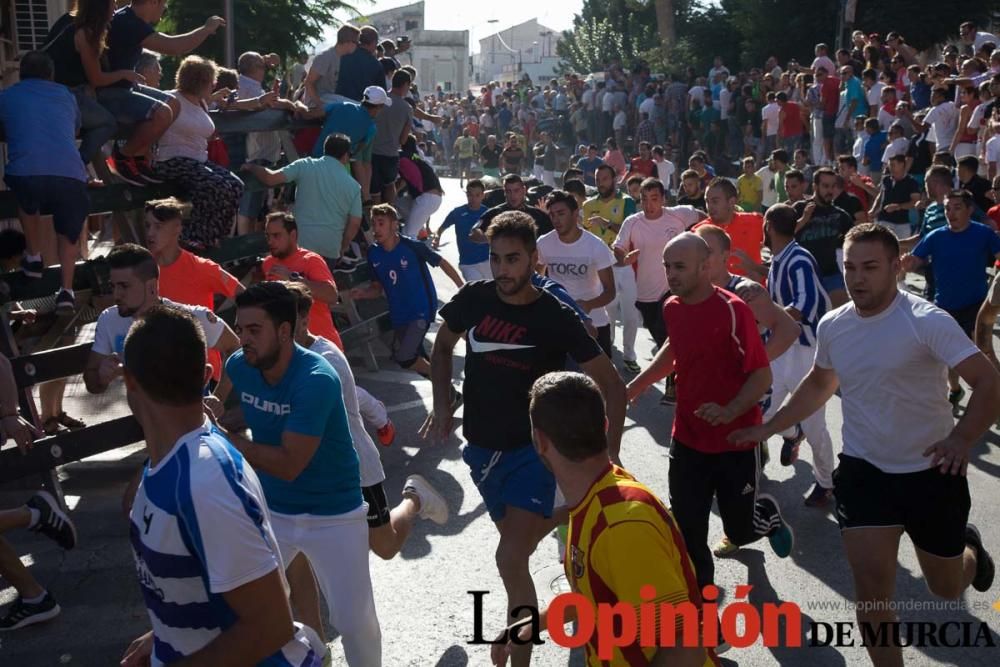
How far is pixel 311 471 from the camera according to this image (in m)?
4.77

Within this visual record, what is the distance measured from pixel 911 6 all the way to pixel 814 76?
9.41 m

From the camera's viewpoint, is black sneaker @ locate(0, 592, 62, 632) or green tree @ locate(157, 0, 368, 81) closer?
black sneaker @ locate(0, 592, 62, 632)

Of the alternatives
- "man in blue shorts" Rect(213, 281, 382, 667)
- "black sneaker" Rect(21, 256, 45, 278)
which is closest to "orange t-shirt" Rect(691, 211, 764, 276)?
"black sneaker" Rect(21, 256, 45, 278)

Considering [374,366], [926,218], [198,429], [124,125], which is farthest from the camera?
[926,218]

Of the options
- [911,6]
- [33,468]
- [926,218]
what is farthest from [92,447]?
[911,6]

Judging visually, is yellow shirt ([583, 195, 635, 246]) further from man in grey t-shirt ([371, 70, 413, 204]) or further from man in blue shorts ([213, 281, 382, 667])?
man in blue shorts ([213, 281, 382, 667])

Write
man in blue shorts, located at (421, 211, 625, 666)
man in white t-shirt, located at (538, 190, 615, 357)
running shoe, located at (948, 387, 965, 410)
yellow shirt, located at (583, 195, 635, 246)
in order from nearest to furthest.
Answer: man in blue shorts, located at (421, 211, 625, 666), man in white t-shirt, located at (538, 190, 615, 357), running shoe, located at (948, 387, 965, 410), yellow shirt, located at (583, 195, 635, 246)

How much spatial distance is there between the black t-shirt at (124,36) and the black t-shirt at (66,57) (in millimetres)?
257

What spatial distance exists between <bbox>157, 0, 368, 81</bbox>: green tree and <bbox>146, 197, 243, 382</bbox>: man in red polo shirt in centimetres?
1647

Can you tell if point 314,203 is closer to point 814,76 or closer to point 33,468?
point 33,468

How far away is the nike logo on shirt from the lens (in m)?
5.50

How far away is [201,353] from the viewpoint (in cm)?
317

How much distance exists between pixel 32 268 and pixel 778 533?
535 centimetres

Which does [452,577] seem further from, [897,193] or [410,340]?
[897,193]
